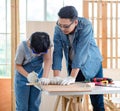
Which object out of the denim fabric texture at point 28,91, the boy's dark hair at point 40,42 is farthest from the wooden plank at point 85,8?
the boy's dark hair at point 40,42

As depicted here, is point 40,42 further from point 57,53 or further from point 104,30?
point 104,30

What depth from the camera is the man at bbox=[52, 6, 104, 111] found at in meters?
2.00

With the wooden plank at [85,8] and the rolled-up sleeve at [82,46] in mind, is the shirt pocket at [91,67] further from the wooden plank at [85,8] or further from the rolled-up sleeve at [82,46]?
the wooden plank at [85,8]

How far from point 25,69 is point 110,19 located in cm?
200

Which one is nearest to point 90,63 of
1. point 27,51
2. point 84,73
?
point 84,73

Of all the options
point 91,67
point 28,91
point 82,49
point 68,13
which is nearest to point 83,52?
point 82,49

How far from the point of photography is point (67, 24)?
1.99 meters

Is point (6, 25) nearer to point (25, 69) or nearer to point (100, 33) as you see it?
point (100, 33)

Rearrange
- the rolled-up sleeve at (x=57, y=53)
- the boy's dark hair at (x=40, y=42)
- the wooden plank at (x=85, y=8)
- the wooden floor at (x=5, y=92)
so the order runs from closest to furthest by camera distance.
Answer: the boy's dark hair at (x=40, y=42) < the rolled-up sleeve at (x=57, y=53) < the wooden floor at (x=5, y=92) < the wooden plank at (x=85, y=8)

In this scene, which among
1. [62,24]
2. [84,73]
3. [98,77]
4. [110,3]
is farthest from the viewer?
[110,3]

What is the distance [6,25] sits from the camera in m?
4.14

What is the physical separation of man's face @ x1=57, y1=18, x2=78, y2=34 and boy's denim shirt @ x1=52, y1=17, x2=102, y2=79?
0.05 metres

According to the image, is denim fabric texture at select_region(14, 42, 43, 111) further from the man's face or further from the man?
the man's face

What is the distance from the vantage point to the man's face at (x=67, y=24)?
1.99 meters
